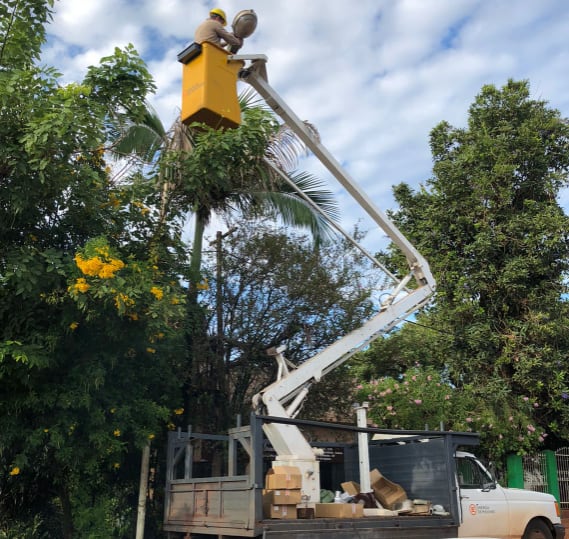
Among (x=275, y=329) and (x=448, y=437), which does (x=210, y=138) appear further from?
(x=448, y=437)

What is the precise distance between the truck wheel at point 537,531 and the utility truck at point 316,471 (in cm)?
2

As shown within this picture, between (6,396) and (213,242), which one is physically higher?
(213,242)

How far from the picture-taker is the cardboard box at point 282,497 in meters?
6.94

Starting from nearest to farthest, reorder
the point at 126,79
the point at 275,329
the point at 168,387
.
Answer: the point at 126,79, the point at 168,387, the point at 275,329

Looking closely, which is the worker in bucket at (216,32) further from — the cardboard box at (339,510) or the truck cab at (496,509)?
the truck cab at (496,509)

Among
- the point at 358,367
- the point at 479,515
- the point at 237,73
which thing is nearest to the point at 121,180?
the point at 237,73

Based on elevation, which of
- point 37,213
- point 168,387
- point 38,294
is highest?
point 37,213

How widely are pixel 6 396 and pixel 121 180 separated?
13.2 ft

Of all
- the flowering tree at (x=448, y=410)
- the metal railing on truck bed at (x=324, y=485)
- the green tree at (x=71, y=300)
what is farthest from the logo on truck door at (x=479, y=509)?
the flowering tree at (x=448, y=410)

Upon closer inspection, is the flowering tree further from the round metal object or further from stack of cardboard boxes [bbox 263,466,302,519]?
the round metal object

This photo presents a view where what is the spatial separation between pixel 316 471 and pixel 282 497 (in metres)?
1.21

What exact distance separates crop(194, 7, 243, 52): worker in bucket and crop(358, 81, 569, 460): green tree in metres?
11.2

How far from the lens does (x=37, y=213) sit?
28.0 ft

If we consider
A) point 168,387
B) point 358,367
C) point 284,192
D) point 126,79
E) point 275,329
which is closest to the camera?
point 126,79
